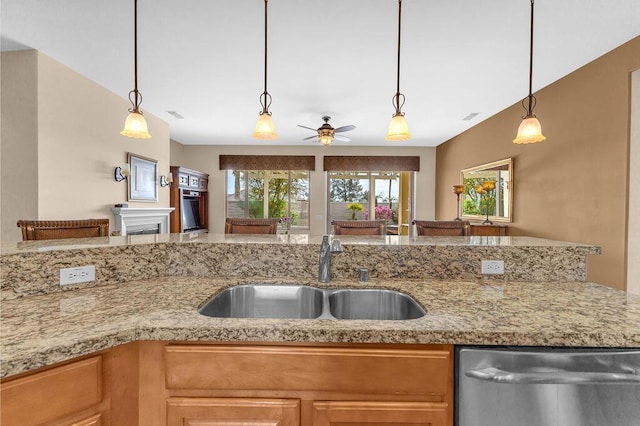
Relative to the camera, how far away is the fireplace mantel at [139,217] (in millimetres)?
3607

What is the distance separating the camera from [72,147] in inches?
120

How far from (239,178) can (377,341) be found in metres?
6.23

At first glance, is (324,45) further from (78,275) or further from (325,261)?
(78,275)

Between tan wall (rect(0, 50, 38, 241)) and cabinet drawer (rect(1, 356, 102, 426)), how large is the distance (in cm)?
278

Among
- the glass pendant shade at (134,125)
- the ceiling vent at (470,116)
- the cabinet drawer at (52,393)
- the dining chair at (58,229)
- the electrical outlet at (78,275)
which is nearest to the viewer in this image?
the cabinet drawer at (52,393)

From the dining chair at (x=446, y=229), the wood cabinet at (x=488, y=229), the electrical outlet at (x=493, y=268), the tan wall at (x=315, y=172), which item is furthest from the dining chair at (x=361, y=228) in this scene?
the tan wall at (x=315, y=172)

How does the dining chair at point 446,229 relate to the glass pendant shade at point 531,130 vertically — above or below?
below

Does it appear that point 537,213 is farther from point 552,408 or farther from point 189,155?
point 189,155

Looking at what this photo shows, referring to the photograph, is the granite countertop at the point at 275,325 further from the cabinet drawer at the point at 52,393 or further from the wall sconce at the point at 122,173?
the wall sconce at the point at 122,173

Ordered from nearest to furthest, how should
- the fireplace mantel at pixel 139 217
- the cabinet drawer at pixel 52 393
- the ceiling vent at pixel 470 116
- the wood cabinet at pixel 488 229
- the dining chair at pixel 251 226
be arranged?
the cabinet drawer at pixel 52 393 → the dining chair at pixel 251 226 → the fireplace mantel at pixel 139 217 → the wood cabinet at pixel 488 229 → the ceiling vent at pixel 470 116

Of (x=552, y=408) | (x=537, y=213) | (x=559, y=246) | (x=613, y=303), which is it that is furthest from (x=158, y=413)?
(x=537, y=213)

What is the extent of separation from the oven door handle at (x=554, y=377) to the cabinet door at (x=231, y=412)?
1.65 feet

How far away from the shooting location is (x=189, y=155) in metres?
6.41

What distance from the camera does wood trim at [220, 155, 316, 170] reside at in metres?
6.32
